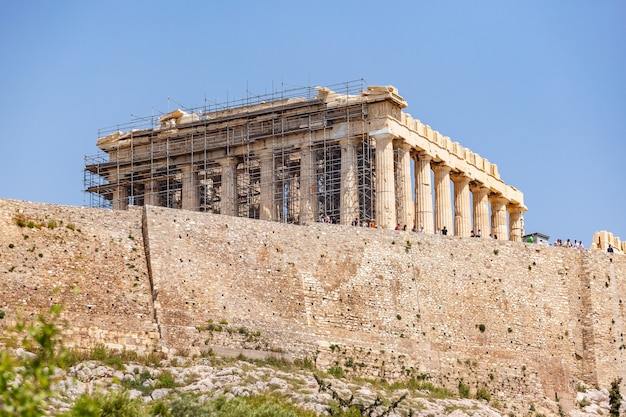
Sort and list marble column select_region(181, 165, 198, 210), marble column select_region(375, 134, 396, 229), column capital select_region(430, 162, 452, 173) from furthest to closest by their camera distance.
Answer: marble column select_region(181, 165, 198, 210), column capital select_region(430, 162, 452, 173), marble column select_region(375, 134, 396, 229)

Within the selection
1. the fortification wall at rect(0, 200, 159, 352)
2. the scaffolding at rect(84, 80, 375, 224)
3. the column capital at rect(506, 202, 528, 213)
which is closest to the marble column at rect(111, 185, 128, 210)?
the scaffolding at rect(84, 80, 375, 224)

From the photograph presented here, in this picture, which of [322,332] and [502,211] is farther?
[502,211]

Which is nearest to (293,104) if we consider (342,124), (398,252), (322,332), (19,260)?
(342,124)

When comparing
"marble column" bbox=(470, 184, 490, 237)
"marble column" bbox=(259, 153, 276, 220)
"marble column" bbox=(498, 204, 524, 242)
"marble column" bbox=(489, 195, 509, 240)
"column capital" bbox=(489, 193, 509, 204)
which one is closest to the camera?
"marble column" bbox=(259, 153, 276, 220)

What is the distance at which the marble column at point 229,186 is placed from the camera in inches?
2576

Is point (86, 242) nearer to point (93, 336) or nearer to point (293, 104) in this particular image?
point (93, 336)

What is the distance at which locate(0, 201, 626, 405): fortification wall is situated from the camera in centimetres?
4322

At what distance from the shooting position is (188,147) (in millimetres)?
66375

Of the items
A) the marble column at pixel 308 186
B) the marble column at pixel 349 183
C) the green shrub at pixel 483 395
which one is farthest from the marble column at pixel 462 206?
the green shrub at pixel 483 395

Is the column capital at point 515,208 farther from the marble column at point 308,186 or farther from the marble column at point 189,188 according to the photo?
the marble column at point 189,188

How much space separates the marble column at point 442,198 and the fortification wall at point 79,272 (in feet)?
73.0

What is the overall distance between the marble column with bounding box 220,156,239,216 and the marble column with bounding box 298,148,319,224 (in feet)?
14.2

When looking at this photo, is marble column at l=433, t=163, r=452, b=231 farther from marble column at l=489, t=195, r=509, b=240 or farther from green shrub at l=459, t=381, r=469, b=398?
green shrub at l=459, t=381, r=469, b=398

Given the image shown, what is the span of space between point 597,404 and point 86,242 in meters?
21.0
